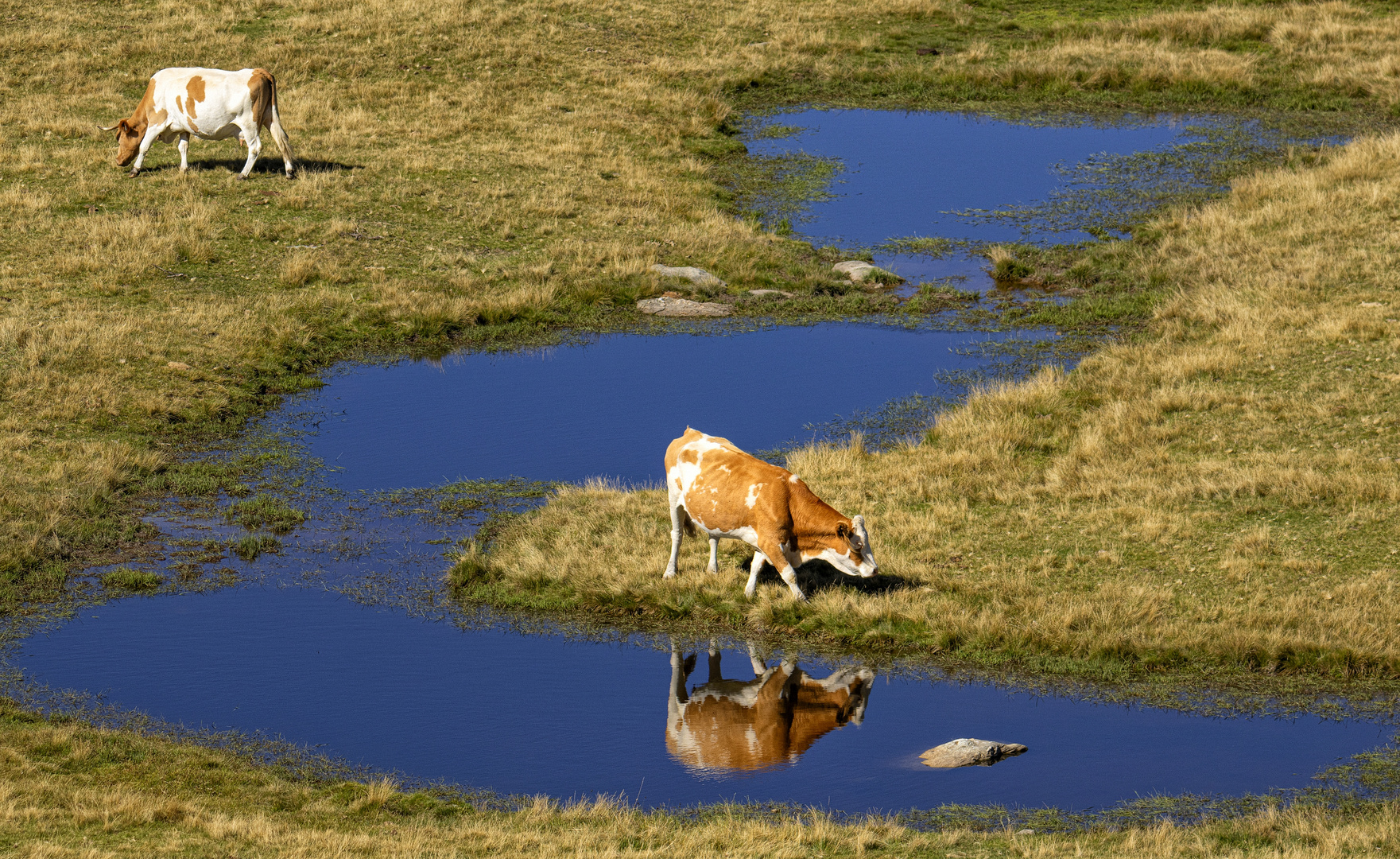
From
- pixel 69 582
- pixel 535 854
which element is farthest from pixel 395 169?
pixel 535 854

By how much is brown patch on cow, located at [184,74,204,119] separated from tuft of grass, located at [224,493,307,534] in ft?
44.9

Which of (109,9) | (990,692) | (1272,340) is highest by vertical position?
(109,9)

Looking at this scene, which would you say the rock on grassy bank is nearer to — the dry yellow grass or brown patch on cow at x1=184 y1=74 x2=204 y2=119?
brown patch on cow at x1=184 y1=74 x2=204 y2=119

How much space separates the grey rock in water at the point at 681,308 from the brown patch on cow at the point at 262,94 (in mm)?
9391

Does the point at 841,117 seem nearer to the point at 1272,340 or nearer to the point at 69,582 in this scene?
the point at 1272,340

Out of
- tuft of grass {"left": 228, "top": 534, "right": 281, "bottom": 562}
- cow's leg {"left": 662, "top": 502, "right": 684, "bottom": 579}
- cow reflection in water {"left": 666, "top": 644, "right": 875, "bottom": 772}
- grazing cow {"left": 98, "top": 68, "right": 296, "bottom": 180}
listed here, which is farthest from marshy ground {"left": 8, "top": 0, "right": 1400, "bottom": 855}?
tuft of grass {"left": 228, "top": 534, "right": 281, "bottom": 562}

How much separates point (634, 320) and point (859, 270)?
516 centimetres

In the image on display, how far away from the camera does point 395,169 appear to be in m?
34.2

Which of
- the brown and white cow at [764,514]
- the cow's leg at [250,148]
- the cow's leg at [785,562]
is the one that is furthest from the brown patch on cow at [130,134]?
the cow's leg at [785,562]

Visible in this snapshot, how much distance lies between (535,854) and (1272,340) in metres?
17.3

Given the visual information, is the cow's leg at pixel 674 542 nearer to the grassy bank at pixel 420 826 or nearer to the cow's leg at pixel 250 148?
the grassy bank at pixel 420 826

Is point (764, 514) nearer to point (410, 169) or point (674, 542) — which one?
point (674, 542)

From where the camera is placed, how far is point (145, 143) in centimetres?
3172

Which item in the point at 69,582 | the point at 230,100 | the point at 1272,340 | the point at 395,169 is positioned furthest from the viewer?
the point at 395,169
